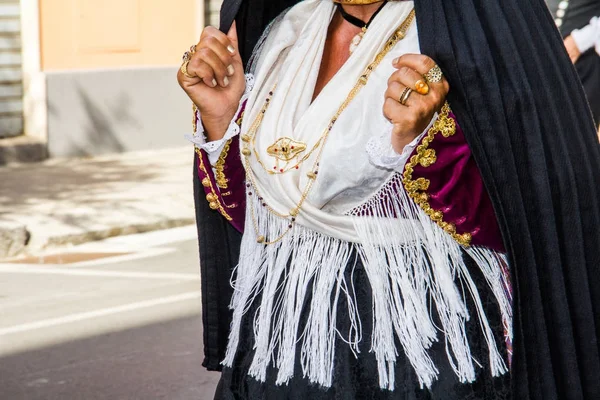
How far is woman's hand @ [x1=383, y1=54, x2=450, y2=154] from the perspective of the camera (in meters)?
2.38

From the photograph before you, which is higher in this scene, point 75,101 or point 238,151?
point 238,151

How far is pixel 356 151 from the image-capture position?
2.59m

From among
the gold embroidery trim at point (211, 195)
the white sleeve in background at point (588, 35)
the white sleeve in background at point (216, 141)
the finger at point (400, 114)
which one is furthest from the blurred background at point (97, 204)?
the finger at point (400, 114)

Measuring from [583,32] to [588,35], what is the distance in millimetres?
35

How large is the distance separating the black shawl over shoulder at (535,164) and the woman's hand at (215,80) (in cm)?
53

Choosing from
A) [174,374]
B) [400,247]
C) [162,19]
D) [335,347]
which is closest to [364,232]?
[400,247]

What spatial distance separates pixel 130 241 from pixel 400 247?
256 inches

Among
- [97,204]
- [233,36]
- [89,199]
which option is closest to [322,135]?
[233,36]

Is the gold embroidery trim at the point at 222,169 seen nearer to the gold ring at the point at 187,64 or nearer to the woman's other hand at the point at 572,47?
the gold ring at the point at 187,64

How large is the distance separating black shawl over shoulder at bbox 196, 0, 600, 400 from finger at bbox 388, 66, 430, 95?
0.08m

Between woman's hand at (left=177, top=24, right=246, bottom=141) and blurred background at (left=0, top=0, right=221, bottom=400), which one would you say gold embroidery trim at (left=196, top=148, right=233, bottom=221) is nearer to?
woman's hand at (left=177, top=24, right=246, bottom=141)

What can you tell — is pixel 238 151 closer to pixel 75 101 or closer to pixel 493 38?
pixel 493 38

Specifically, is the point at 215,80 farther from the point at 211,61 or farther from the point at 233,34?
the point at 233,34

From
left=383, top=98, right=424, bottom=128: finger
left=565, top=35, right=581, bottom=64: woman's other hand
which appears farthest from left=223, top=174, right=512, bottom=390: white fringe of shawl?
left=565, top=35, right=581, bottom=64: woman's other hand
